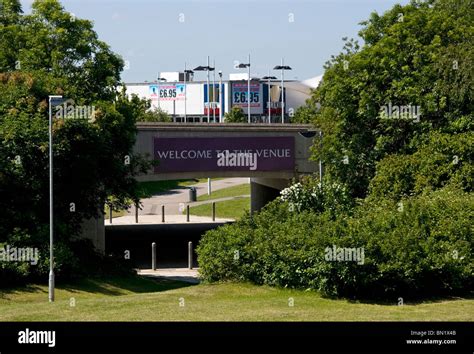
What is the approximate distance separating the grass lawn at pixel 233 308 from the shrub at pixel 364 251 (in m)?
0.57

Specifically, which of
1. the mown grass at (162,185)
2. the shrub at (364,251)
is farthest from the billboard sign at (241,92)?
the shrub at (364,251)

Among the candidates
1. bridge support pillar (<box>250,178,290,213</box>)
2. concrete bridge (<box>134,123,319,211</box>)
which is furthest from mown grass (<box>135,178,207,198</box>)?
concrete bridge (<box>134,123,319,211</box>)

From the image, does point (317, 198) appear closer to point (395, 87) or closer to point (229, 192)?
point (395, 87)

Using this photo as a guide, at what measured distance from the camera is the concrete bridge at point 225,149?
4300 cm

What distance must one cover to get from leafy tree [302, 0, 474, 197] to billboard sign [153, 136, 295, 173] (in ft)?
7.81

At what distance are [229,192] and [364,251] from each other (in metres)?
52.8

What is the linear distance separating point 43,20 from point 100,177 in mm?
8297

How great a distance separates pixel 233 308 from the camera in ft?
75.5

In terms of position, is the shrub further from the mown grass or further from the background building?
the background building

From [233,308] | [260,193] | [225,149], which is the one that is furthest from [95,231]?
[233,308]

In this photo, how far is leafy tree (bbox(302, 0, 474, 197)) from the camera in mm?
40312

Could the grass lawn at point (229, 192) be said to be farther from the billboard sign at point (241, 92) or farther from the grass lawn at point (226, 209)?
the billboard sign at point (241, 92)

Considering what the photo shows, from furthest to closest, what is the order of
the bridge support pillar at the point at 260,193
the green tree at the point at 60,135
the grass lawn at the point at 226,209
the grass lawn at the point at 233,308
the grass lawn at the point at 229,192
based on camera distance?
1. the grass lawn at the point at 229,192
2. the grass lawn at the point at 226,209
3. the bridge support pillar at the point at 260,193
4. the green tree at the point at 60,135
5. the grass lawn at the point at 233,308

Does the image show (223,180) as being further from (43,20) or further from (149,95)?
(43,20)
